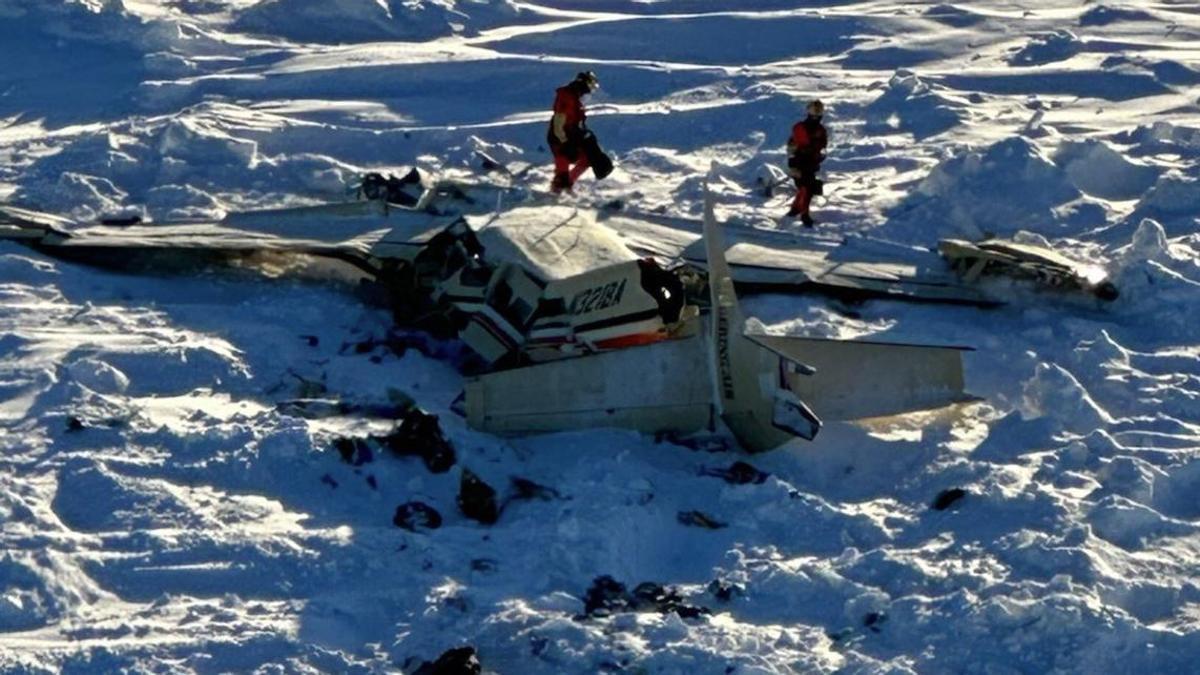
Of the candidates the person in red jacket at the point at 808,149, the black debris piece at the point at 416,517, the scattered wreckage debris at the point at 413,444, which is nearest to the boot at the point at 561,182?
the person in red jacket at the point at 808,149

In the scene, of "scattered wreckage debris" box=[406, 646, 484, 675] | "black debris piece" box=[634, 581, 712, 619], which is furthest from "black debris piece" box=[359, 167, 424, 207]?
"scattered wreckage debris" box=[406, 646, 484, 675]

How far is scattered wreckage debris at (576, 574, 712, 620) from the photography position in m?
10.9

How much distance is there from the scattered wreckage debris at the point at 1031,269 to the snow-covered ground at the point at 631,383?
0.59 feet

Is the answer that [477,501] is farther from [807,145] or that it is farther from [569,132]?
[569,132]

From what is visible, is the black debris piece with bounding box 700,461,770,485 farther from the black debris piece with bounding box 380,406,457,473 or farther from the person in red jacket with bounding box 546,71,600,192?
the person in red jacket with bounding box 546,71,600,192

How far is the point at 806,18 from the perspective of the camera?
22859 mm

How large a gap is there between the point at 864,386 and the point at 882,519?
132cm

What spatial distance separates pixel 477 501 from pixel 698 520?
130 cm

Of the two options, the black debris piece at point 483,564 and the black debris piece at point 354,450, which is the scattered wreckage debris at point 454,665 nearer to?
the black debris piece at point 483,564

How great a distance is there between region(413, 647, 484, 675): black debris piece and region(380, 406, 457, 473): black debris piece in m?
2.28

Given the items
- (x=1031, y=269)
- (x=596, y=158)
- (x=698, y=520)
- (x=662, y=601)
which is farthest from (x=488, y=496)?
(x=596, y=158)

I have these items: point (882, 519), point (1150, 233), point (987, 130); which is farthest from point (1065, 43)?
point (882, 519)

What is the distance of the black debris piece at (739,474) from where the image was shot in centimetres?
1236

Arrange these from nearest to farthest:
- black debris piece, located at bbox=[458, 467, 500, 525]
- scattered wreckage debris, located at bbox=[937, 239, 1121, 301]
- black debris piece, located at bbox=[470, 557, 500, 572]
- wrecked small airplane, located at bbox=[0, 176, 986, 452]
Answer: black debris piece, located at bbox=[470, 557, 500, 572], black debris piece, located at bbox=[458, 467, 500, 525], wrecked small airplane, located at bbox=[0, 176, 986, 452], scattered wreckage debris, located at bbox=[937, 239, 1121, 301]
